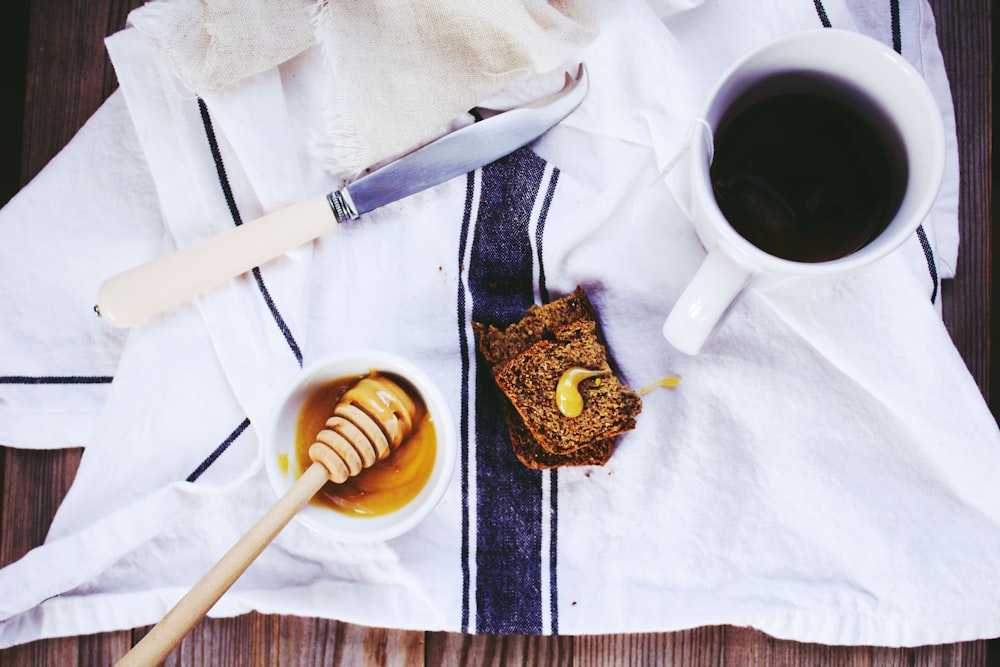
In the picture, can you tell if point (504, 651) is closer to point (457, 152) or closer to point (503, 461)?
point (503, 461)

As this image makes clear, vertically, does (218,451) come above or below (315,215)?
below

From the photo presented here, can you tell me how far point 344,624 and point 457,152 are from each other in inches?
19.8

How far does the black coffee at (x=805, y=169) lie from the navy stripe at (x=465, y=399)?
0.25 m

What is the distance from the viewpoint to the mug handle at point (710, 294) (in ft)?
1.80

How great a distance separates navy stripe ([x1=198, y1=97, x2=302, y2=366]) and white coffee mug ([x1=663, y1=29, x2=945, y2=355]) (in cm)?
38

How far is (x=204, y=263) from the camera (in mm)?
688

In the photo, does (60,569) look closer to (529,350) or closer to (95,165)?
(95,165)

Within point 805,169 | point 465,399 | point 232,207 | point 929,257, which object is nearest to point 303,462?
point 465,399

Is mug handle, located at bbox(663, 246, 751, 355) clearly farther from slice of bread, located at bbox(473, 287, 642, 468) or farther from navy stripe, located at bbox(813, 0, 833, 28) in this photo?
navy stripe, located at bbox(813, 0, 833, 28)

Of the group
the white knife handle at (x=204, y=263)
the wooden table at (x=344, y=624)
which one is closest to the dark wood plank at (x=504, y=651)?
the wooden table at (x=344, y=624)

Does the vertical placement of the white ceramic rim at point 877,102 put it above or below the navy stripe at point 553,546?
above

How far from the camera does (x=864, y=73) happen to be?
22.3 inches

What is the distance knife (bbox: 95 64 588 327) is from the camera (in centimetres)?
69

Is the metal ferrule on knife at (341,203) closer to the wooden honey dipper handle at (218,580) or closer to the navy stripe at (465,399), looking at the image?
the navy stripe at (465,399)
